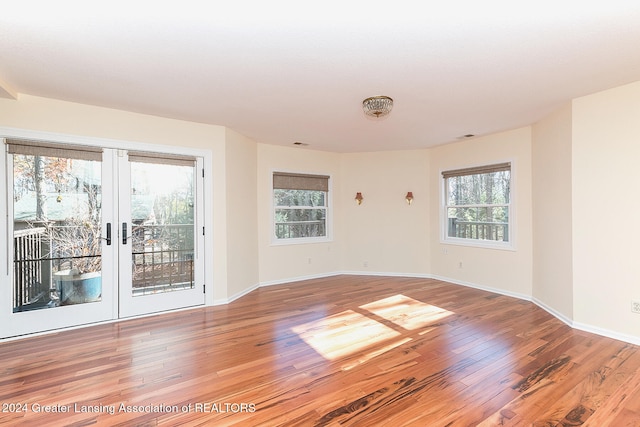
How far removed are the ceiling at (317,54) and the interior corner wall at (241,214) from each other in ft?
3.12

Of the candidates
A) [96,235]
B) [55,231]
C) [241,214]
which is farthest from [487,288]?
[55,231]

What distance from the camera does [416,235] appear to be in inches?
224

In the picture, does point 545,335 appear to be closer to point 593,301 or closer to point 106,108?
point 593,301

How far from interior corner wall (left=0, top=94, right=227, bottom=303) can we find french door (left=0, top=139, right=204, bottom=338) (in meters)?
0.17

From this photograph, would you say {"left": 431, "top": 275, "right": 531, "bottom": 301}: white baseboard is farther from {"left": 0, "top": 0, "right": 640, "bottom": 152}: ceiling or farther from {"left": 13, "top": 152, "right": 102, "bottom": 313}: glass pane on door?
{"left": 13, "top": 152, "right": 102, "bottom": 313}: glass pane on door

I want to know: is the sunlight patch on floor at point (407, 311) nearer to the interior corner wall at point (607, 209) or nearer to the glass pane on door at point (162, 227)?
the interior corner wall at point (607, 209)

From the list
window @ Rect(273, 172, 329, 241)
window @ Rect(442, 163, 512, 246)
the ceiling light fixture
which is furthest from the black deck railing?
the ceiling light fixture

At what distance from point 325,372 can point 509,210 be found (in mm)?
3752

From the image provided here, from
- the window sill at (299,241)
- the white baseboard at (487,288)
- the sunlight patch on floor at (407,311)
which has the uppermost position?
the window sill at (299,241)

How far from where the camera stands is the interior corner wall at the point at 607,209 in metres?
2.84

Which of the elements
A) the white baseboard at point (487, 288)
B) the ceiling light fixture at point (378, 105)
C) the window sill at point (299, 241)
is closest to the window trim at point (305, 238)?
the window sill at point (299, 241)

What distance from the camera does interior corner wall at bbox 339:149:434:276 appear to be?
223 inches

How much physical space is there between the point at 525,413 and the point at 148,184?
420 centimetres

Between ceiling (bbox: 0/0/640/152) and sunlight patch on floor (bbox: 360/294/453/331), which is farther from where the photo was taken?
sunlight patch on floor (bbox: 360/294/453/331)
